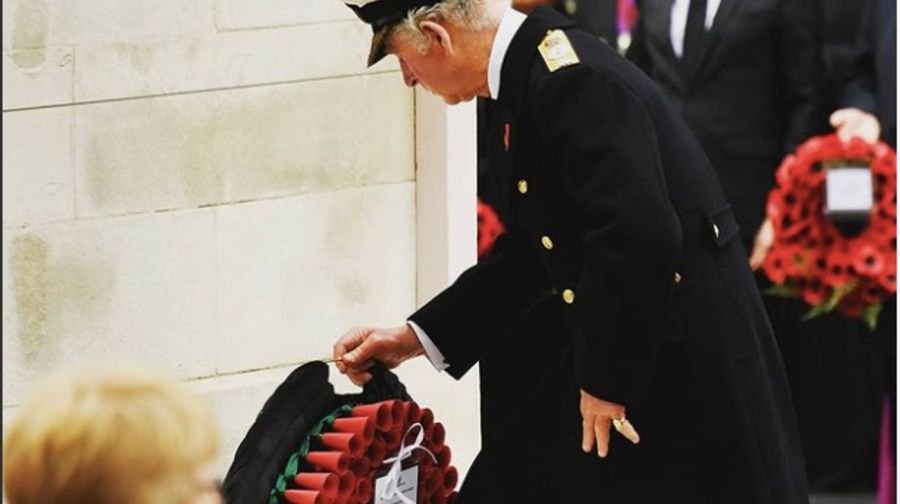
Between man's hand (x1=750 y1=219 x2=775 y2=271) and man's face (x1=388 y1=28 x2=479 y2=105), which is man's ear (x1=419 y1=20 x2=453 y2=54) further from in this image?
man's hand (x1=750 y1=219 x2=775 y2=271)

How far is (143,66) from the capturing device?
552cm

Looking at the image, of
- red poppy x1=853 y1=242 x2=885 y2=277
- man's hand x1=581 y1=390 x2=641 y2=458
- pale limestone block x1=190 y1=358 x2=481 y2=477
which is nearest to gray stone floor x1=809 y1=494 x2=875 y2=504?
red poppy x1=853 y1=242 x2=885 y2=277

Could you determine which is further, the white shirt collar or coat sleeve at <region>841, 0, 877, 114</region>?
coat sleeve at <region>841, 0, 877, 114</region>

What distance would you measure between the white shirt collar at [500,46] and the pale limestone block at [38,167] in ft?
3.78

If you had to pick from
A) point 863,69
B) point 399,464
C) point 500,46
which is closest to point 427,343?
point 399,464

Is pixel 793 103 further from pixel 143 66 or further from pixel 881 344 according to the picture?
pixel 143 66

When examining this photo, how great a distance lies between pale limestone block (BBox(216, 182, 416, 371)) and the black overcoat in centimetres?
106

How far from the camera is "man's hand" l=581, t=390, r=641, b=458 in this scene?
4465 millimetres

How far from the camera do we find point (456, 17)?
4.55 m

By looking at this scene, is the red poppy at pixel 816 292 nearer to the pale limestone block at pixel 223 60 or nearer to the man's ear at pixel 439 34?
the pale limestone block at pixel 223 60

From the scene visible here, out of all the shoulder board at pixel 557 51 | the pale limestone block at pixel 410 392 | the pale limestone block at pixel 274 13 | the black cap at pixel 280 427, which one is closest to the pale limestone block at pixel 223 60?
the pale limestone block at pixel 274 13

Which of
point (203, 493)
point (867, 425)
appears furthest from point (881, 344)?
point (203, 493)

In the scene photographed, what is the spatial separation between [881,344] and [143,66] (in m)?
2.85

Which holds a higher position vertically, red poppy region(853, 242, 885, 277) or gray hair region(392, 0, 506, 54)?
gray hair region(392, 0, 506, 54)
